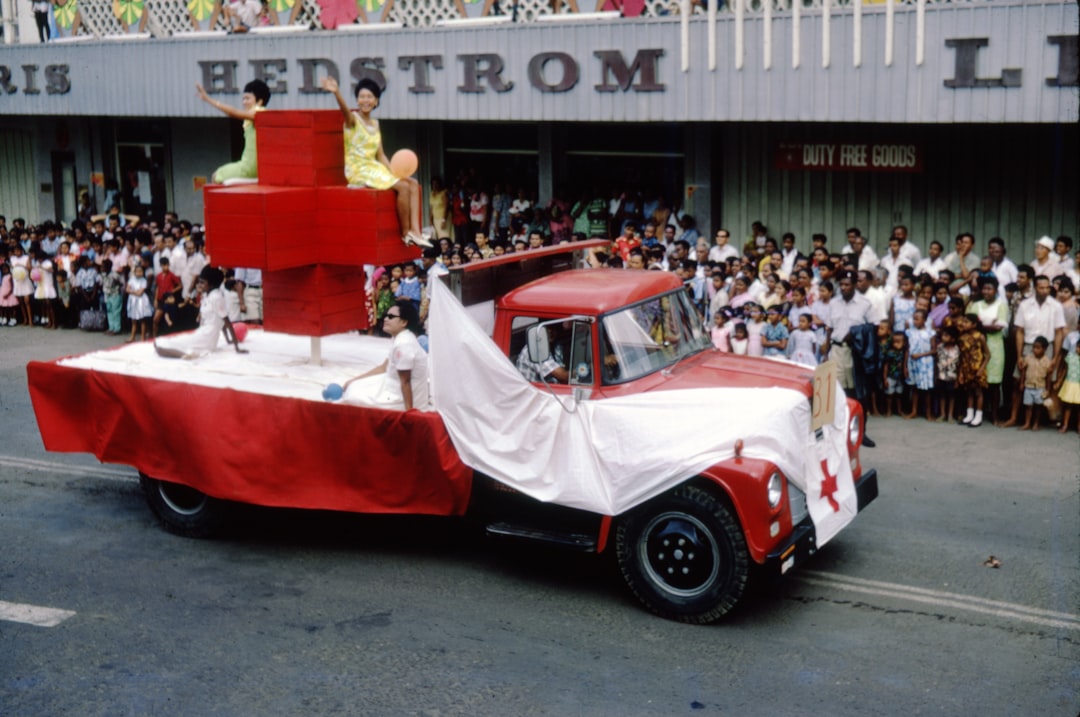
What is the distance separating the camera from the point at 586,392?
8000 millimetres

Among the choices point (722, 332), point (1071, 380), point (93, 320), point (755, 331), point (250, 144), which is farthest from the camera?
point (93, 320)

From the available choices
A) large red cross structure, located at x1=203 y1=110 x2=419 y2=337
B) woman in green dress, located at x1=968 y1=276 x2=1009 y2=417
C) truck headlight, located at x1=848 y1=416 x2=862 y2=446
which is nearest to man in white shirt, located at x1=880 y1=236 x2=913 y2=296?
woman in green dress, located at x1=968 y1=276 x2=1009 y2=417

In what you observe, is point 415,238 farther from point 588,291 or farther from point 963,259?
point 963,259

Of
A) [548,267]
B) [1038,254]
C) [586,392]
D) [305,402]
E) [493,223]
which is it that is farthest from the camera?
[493,223]

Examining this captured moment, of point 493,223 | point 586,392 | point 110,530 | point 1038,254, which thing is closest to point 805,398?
point 586,392

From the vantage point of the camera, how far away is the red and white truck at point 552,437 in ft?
24.7

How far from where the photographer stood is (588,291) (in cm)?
831

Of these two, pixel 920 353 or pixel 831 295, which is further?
pixel 831 295

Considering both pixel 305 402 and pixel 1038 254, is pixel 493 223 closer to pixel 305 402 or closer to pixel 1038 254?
pixel 1038 254

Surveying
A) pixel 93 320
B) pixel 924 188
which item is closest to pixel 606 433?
pixel 924 188

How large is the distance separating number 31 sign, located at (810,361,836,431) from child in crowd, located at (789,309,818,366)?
403 centimetres

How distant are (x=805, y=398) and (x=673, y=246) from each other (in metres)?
7.90

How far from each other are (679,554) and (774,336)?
5401mm

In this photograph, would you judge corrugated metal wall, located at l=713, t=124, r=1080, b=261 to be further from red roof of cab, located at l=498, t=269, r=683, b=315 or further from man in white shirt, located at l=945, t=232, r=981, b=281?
red roof of cab, located at l=498, t=269, r=683, b=315
